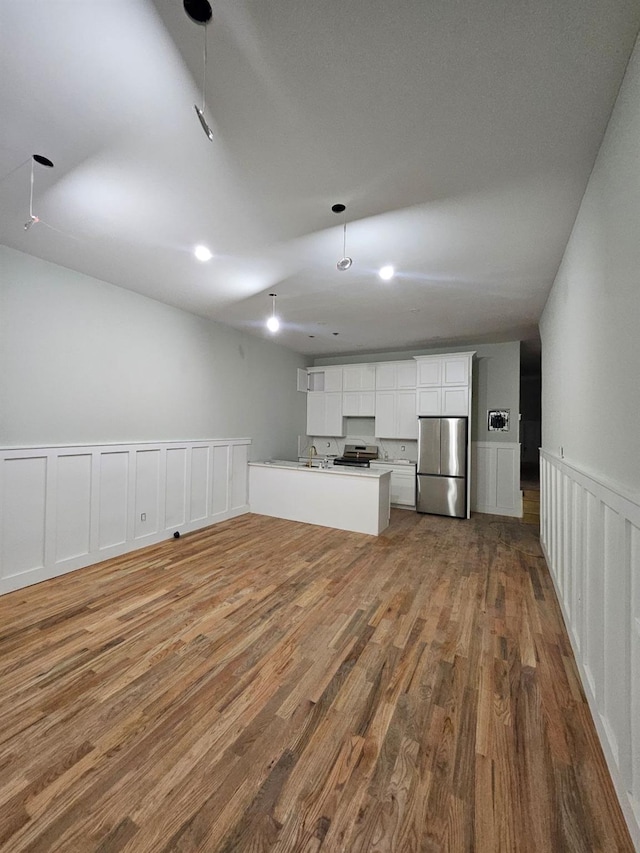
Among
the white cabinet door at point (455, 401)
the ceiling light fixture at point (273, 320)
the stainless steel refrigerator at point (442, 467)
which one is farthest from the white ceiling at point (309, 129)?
the stainless steel refrigerator at point (442, 467)

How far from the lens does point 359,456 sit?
6.65m

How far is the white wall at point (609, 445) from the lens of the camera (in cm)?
126

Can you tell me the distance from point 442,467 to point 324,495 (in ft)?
6.78

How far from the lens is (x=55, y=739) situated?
155 cm

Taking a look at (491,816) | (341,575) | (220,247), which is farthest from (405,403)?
(491,816)

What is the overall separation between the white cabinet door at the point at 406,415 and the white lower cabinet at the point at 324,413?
3.93 ft

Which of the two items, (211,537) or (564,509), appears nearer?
(564,509)

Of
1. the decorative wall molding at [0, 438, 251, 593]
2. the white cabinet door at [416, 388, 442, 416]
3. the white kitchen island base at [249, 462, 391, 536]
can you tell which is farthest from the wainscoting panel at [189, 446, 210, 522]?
the white cabinet door at [416, 388, 442, 416]

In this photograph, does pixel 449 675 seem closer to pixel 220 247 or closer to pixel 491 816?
pixel 491 816

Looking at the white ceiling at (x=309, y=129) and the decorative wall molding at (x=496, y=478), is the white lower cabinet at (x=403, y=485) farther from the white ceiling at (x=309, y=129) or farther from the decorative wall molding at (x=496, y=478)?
the white ceiling at (x=309, y=129)

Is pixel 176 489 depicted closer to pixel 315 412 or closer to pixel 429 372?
pixel 315 412

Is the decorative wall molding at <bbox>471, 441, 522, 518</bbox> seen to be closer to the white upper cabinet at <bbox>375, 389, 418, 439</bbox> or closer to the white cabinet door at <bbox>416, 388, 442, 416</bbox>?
the white cabinet door at <bbox>416, 388, 442, 416</bbox>

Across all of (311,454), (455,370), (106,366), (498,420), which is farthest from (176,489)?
(498,420)

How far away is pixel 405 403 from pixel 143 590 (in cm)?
485
